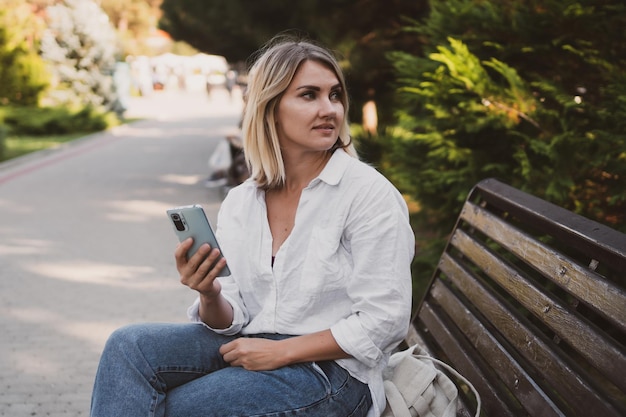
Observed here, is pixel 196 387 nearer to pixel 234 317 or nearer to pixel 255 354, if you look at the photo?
pixel 255 354

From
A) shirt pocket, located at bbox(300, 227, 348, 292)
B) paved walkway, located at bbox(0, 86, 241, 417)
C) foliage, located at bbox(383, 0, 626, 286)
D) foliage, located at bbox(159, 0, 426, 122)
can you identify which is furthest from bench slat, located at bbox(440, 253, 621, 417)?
foliage, located at bbox(159, 0, 426, 122)

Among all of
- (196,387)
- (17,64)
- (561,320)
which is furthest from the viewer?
(17,64)

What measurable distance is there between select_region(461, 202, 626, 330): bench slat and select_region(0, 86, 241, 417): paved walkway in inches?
92.5

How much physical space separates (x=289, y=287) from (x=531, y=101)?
213cm

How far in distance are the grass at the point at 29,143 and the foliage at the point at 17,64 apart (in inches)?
98.0

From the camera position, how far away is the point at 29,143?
18.2 meters

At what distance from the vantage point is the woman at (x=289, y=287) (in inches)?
80.5

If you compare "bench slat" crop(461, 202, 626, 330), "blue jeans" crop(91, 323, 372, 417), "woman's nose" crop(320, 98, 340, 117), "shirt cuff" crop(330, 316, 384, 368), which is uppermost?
"woman's nose" crop(320, 98, 340, 117)

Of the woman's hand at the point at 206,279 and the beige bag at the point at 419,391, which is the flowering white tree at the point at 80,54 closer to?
the woman's hand at the point at 206,279

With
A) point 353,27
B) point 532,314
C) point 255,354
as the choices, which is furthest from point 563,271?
point 353,27

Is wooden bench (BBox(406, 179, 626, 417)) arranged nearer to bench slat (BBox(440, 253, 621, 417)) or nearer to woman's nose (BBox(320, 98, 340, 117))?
bench slat (BBox(440, 253, 621, 417))

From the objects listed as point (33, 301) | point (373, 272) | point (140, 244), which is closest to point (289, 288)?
point (373, 272)

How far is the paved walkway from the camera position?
4.12 metres

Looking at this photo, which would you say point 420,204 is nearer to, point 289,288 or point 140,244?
point 289,288
